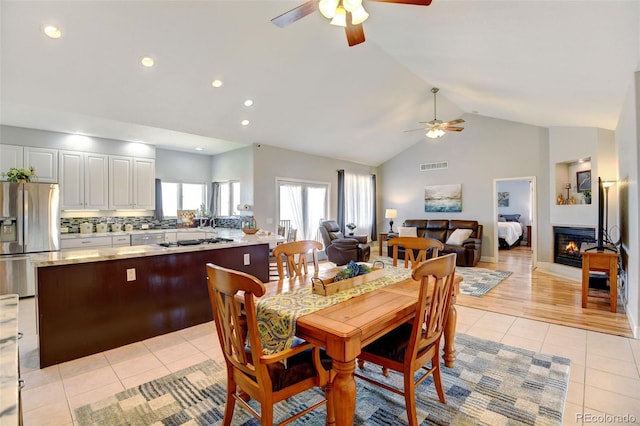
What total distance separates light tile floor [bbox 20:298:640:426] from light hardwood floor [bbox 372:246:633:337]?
283 mm

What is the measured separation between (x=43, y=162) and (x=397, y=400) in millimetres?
6069

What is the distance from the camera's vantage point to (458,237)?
7094mm

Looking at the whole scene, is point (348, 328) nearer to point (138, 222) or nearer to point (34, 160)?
point (34, 160)

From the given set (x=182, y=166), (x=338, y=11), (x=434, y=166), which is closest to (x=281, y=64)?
(x=338, y=11)

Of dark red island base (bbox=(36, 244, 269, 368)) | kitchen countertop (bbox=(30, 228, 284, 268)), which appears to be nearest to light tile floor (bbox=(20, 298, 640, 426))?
dark red island base (bbox=(36, 244, 269, 368))

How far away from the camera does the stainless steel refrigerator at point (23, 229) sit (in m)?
4.33

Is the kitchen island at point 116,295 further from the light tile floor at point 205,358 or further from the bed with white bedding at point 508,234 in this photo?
the bed with white bedding at point 508,234

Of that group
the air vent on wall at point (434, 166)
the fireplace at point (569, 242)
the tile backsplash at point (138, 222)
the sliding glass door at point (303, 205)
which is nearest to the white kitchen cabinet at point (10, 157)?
the tile backsplash at point (138, 222)

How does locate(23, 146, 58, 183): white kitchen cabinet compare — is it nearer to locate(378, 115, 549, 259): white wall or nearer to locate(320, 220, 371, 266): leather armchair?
locate(320, 220, 371, 266): leather armchair

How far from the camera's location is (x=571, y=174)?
20.9 ft

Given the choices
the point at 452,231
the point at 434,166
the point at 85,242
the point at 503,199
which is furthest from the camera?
the point at 503,199

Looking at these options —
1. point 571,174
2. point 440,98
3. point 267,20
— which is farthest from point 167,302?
point 571,174

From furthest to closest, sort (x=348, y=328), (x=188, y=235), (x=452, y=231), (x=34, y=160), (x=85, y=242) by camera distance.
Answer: (x=452, y=231), (x=188, y=235), (x=85, y=242), (x=34, y=160), (x=348, y=328)

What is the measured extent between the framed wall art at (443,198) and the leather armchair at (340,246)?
2.45 m
